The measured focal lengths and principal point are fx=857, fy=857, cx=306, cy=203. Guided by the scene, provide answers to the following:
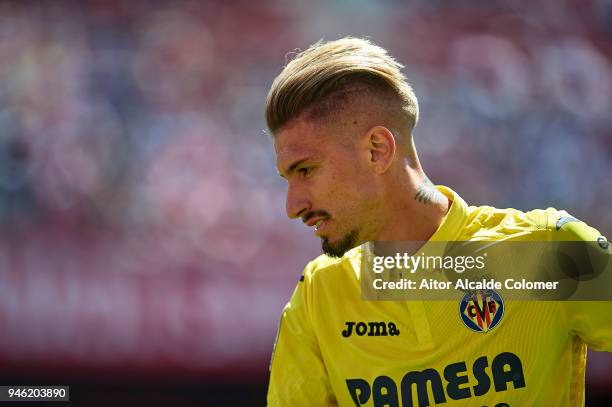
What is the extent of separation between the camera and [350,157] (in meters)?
2.79

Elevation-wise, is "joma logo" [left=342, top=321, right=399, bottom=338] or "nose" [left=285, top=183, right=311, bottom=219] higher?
"nose" [left=285, top=183, right=311, bottom=219]

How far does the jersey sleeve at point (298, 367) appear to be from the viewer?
2777 millimetres

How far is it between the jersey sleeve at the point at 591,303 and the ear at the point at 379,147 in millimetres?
580

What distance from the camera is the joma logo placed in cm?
279

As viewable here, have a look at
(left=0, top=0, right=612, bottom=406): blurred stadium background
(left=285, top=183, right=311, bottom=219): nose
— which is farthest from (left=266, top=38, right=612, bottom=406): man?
(left=0, top=0, right=612, bottom=406): blurred stadium background

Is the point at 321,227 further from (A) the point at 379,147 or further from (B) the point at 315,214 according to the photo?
(A) the point at 379,147

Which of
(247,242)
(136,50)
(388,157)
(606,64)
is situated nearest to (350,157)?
(388,157)

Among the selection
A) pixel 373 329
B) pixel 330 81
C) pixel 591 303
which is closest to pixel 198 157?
pixel 330 81

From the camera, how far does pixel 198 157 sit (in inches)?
230

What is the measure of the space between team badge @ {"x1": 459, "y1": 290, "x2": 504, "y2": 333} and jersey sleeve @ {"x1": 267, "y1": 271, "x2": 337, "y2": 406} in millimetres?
499

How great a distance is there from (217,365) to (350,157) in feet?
10.6

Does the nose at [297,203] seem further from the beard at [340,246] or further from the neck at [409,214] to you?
the neck at [409,214]

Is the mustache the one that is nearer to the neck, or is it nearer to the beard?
the beard

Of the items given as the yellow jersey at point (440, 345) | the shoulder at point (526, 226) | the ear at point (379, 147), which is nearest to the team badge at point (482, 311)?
the yellow jersey at point (440, 345)
